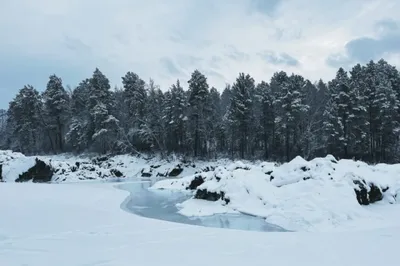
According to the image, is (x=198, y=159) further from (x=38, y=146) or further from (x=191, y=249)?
(x=191, y=249)

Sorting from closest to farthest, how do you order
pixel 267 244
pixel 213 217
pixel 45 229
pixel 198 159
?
1. pixel 267 244
2. pixel 45 229
3. pixel 213 217
4. pixel 198 159

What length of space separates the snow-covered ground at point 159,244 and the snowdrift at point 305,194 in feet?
9.00

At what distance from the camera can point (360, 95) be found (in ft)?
154

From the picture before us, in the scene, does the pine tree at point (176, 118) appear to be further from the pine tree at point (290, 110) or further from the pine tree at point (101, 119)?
the pine tree at point (290, 110)

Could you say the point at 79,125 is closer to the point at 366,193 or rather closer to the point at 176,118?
the point at 176,118

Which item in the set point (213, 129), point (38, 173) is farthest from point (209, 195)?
point (213, 129)

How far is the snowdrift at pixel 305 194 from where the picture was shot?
526 inches

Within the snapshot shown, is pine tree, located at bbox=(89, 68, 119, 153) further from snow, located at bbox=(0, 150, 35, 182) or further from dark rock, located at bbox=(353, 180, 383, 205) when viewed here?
dark rock, located at bbox=(353, 180, 383, 205)

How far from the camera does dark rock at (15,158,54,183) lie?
34562 mm

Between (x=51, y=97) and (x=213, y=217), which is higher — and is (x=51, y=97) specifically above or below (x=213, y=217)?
above

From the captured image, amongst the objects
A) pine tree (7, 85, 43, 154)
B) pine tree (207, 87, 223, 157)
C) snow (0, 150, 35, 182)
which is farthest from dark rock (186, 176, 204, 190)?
pine tree (7, 85, 43, 154)

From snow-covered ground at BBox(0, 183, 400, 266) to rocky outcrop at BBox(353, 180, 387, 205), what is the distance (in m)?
5.66

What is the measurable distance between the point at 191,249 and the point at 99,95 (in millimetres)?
51755

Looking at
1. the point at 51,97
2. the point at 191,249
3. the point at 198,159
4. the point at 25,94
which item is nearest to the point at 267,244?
the point at 191,249
